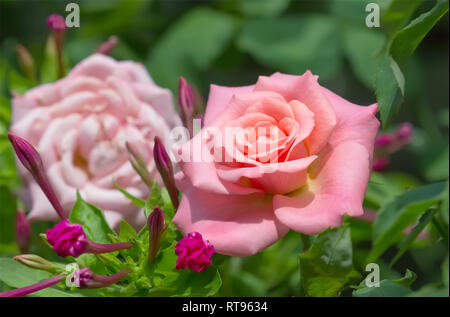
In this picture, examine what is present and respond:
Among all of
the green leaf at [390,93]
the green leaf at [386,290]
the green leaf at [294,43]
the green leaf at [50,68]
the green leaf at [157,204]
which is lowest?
the green leaf at [386,290]

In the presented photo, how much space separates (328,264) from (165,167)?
0.12 m

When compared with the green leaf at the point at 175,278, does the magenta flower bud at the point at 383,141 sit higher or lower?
higher

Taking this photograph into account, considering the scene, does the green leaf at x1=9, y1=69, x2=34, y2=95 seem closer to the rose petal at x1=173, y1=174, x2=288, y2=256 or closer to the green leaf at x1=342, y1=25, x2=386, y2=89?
the rose petal at x1=173, y1=174, x2=288, y2=256

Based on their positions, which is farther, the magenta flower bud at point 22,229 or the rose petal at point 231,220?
the magenta flower bud at point 22,229

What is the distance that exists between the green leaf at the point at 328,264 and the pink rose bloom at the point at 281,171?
2cm

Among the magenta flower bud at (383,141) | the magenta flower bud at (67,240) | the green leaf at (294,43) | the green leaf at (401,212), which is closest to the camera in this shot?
the magenta flower bud at (67,240)

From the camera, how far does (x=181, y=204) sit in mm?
405

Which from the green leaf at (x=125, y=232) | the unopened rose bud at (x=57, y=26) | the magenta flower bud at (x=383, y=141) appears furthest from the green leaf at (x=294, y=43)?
the green leaf at (x=125, y=232)

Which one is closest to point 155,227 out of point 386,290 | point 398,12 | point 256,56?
point 386,290

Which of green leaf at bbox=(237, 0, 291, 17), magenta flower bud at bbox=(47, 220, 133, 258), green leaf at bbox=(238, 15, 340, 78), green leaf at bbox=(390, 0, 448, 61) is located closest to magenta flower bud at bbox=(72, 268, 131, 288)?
magenta flower bud at bbox=(47, 220, 133, 258)

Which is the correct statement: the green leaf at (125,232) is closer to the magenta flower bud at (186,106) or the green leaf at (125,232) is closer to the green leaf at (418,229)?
the magenta flower bud at (186,106)

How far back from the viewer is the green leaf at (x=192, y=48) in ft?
3.01

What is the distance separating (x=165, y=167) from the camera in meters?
0.42
